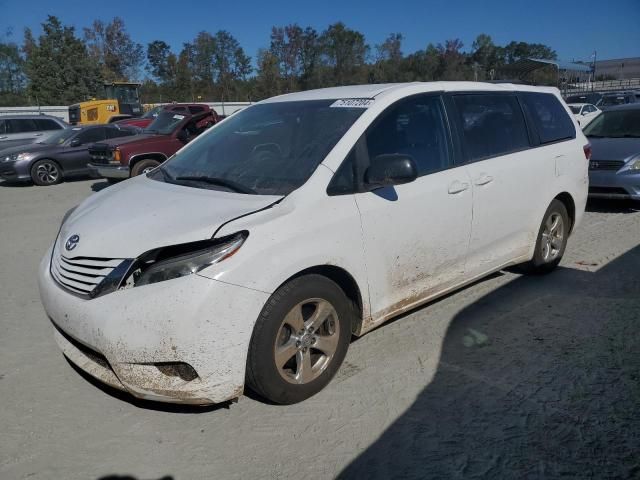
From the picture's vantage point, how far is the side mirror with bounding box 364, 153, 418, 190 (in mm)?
3238

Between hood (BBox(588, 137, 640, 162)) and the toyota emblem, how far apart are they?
7762mm

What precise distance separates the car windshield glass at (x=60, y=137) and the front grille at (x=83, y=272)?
470 inches

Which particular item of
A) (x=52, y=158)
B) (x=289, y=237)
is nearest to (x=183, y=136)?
(x=52, y=158)

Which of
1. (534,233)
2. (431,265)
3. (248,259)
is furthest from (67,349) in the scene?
(534,233)

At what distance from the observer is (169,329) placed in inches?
101

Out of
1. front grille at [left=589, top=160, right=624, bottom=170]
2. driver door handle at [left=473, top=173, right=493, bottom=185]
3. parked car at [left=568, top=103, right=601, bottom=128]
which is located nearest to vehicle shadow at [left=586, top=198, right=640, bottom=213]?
front grille at [left=589, top=160, right=624, bottom=170]

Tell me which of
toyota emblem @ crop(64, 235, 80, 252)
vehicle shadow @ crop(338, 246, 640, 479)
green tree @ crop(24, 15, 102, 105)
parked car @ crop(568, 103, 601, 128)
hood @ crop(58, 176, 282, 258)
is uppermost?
green tree @ crop(24, 15, 102, 105)

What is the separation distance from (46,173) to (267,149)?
448 inches

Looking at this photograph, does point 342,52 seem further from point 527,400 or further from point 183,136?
point 527,400

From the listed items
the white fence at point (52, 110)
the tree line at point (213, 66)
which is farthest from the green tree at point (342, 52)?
the white fence at point (52, 110)

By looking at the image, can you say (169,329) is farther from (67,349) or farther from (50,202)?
(50,202)

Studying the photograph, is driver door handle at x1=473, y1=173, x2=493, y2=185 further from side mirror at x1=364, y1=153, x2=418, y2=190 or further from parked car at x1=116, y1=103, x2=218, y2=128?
parked car at x1=116, y1=103, x2=218, y2=128

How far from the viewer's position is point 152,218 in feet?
9.81

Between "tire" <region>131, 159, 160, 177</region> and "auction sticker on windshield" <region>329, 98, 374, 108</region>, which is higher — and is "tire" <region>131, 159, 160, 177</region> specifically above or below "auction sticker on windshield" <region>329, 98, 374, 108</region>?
below
